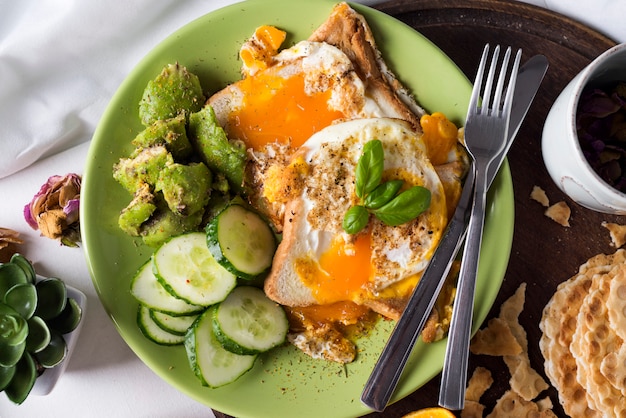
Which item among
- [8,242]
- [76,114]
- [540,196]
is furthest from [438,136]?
[8,242]

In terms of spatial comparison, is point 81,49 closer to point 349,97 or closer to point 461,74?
point 349,97

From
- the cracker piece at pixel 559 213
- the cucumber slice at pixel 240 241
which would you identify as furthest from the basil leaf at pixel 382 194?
the cracker piece at pixel 559 213

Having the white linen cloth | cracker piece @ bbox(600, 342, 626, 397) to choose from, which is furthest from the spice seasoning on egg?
the white linen cloth

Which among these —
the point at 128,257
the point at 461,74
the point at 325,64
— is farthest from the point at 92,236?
the point at 461,74

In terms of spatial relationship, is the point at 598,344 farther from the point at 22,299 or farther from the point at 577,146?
the point at 22,299

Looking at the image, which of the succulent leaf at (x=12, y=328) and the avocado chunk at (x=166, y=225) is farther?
the avocado chunk at (x=166, y=225)

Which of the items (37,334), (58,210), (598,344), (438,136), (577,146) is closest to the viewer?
(577,146)

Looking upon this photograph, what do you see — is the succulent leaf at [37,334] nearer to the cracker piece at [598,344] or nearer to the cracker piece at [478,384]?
the cracker piece at [478,384]
